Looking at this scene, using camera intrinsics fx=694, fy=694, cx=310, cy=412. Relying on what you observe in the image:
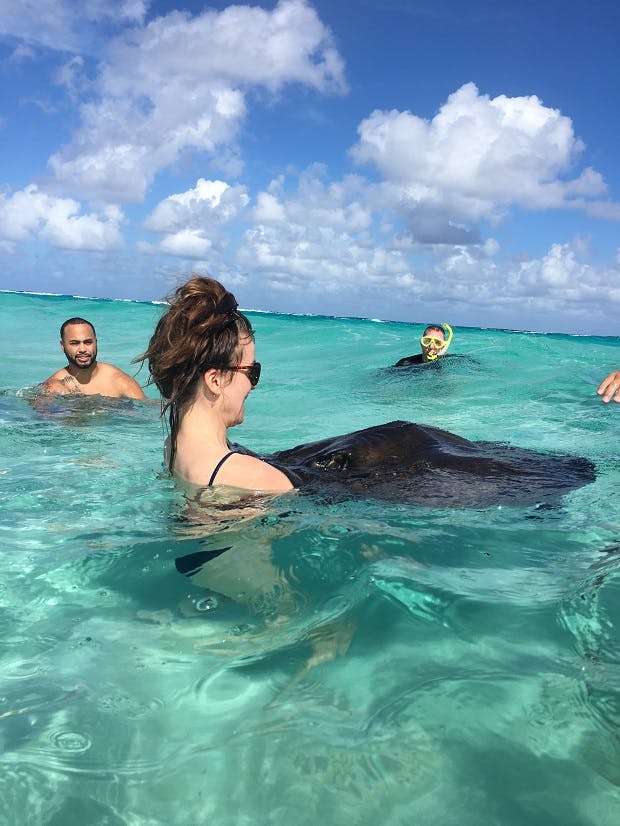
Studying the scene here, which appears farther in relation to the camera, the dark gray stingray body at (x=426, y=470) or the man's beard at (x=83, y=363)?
the man's beard at (x=83, y=363)

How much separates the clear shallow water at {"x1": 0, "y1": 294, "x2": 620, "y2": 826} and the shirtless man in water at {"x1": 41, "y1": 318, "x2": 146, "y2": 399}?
4.86 meters

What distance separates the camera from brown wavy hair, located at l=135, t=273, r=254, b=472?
10.7ft

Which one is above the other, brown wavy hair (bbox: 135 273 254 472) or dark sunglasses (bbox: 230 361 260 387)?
brown wavy hair (bbox: 135 273 254 472)

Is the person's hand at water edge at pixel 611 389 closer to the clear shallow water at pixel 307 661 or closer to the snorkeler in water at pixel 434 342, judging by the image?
the clear shallow water at pixel 307 661

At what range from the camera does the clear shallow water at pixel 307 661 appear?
1660mm

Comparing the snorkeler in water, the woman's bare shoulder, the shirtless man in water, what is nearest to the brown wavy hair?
the woman's bare shoulder

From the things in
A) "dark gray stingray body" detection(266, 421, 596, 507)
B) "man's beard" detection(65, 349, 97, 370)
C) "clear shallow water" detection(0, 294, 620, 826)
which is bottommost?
"clear shallow water" detection(0, 294, 620, 826)

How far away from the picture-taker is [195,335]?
3266 mm

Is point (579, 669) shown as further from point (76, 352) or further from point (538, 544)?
point (76, 352)

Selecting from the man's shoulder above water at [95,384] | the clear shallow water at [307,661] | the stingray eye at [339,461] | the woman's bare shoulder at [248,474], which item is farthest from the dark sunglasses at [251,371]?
the man's shoulder above water at [95,384]

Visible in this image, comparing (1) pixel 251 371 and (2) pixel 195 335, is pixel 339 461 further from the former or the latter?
(2) pixel 195 335

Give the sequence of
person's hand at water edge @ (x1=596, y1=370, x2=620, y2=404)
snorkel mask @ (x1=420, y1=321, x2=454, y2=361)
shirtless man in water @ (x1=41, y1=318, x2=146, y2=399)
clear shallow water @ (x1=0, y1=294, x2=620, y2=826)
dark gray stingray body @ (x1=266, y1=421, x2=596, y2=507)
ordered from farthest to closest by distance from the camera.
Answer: snorkel mask @ (x1=420, y1=321, x2=454, y2=361) < shirtless man in water @ (x1=41, y1=318, x2=146, y2=399) < person's hand at water edge @ (x1=596, y1=370, x2=620, y2=404) < dark gray stingray body @ (x1=266, y1=421, x2=596, y2=507) < clear shallow water @ (x1=0, y1=294, x2=620, y2=826)

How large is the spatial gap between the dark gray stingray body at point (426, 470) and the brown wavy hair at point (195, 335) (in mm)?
860

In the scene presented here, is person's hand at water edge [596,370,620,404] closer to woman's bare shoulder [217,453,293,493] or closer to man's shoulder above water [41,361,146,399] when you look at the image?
woman's bare shoulder [217,453,293,493]
